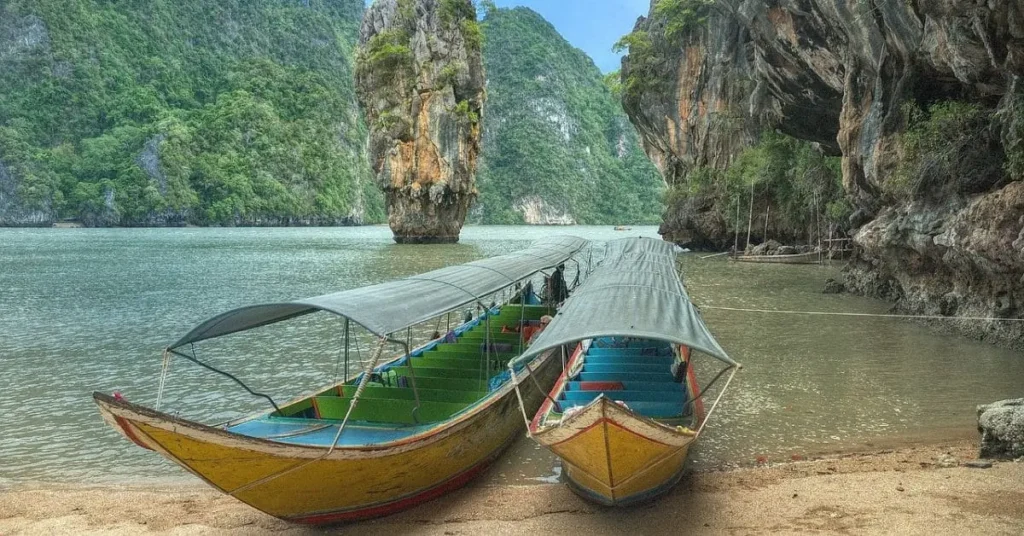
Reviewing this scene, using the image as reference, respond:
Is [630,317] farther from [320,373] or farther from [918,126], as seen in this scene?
[918,126]

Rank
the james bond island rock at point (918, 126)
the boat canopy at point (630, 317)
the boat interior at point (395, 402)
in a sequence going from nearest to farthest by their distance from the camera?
the boat canopy at point (630, 317)
the boat interior at point (395, 402)
the james bond island rock at point (918, 126)

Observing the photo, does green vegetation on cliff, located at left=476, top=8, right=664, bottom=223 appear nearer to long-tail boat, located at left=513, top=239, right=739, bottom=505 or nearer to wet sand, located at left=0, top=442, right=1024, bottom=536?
long-tail boat, located at left=513, top=239, right=739, bottom=505

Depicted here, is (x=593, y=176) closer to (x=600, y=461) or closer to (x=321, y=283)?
(x=321, y=283)

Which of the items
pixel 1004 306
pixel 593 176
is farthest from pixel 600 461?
pixel 593 176

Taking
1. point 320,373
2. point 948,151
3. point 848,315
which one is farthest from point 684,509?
point 848,315

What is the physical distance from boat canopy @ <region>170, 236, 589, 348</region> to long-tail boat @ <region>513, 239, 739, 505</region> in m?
1.27

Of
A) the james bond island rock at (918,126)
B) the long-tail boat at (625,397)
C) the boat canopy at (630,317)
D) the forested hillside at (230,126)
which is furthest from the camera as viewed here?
the forested hillside at (230,126)

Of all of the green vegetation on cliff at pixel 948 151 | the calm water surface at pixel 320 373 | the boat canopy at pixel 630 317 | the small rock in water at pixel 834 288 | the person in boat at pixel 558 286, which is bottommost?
the calm water surface at pixel 320 373

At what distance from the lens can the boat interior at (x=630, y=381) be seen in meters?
7.30

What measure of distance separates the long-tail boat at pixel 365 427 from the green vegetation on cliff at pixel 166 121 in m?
89.6

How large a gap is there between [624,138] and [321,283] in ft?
478

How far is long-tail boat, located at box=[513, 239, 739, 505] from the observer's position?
5281 millimetres

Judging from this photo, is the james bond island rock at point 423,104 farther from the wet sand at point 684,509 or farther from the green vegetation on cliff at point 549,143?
the green vegetation on cliff at point 549,143

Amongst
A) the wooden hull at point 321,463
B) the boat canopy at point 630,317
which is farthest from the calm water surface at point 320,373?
the boat canopy at point 630,317
